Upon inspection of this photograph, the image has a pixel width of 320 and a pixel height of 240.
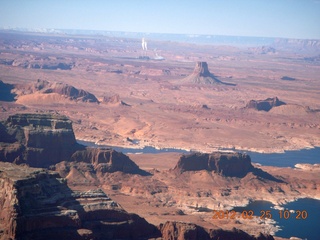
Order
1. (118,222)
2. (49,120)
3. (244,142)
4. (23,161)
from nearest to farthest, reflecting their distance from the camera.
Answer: (118,222) → (23,161) → (49,120) → (244,142)

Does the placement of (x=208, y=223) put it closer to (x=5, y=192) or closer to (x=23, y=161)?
(x=5, y=192)

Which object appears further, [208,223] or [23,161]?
[23,161]

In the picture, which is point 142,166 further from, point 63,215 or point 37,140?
point 63,215

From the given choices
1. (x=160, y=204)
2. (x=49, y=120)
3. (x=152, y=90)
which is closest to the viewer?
(x=160, y=204)

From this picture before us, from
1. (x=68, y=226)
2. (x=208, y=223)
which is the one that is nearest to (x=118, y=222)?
(x=68, y=226)

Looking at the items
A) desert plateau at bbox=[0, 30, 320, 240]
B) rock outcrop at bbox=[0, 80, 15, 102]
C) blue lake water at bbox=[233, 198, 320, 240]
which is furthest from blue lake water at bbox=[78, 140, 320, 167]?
rock outcrop at bbox=[0, 80, 15, 102]

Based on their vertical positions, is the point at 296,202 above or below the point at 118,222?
below
